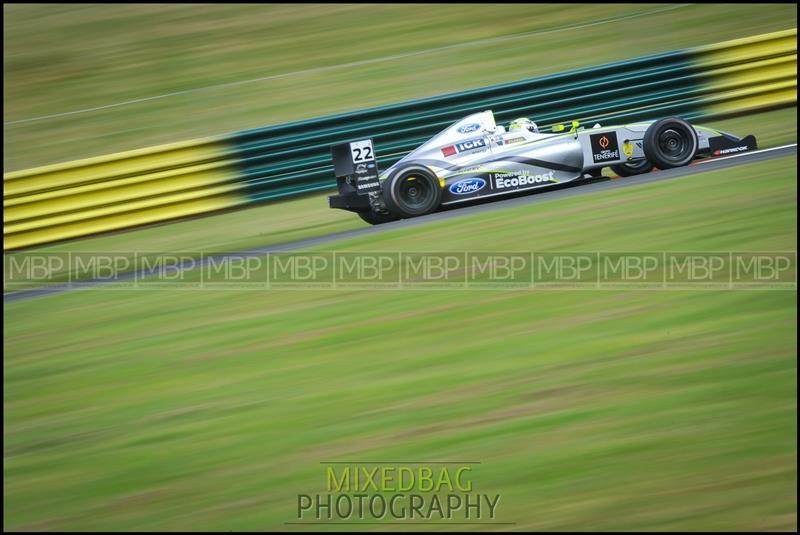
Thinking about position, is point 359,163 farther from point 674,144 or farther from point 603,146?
point 674,144

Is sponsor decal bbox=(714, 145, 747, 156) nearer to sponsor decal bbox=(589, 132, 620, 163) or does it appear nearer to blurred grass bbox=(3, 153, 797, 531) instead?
sponsor decal bbox=(589, 132, 620, 163)

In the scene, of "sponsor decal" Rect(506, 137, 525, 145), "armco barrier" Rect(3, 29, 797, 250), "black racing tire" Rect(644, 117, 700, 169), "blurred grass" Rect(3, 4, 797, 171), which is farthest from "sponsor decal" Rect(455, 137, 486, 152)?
"blurred grass" Rect(3, 4, 797, 171)

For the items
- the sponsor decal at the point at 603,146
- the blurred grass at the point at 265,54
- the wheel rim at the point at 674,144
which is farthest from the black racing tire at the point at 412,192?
the blurred grass at the point at 265,54

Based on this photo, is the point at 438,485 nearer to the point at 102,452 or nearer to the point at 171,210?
the point at 102,452

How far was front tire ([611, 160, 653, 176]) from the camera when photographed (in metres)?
9.67

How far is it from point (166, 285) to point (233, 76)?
804 centimetres

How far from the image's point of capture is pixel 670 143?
930cm

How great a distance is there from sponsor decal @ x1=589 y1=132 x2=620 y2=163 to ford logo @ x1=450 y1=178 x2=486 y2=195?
1.32 metres

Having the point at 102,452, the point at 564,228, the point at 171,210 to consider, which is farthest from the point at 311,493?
the point at 171,210

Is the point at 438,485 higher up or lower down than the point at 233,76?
Result: lower down

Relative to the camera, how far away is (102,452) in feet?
14.4

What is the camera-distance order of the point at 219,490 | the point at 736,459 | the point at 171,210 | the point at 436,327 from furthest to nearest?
the point at 171,210
the point at 436,327
the point at 219,490
the point at 736,459

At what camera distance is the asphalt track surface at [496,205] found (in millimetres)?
8328

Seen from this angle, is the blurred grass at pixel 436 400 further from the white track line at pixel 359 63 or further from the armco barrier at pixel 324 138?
the white track line at pixel 359 63
